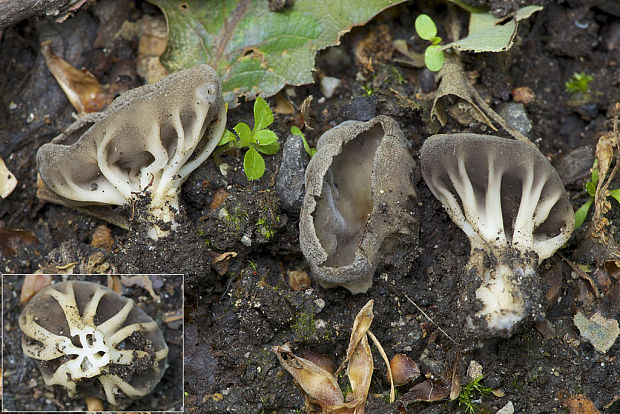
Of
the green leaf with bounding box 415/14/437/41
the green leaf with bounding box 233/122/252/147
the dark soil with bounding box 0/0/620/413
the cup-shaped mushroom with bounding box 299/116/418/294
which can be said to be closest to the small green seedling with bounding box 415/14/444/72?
the green leaf with bounding box 415/14/437/41

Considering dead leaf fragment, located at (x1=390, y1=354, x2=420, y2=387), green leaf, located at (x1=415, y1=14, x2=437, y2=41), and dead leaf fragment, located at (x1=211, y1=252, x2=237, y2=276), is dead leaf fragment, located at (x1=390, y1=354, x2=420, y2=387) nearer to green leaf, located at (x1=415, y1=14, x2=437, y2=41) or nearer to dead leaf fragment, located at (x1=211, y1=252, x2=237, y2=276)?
dead leaf fragment, located at (x1=211, y1=252, x2=237, y2=276)

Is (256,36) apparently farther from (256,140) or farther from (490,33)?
(490,33)

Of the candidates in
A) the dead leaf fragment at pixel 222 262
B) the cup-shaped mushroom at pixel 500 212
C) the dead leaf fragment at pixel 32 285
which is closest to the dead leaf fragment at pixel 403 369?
the cup-shaped mushroom at pixel 500 212

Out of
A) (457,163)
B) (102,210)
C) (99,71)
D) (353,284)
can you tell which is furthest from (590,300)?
(99,71)

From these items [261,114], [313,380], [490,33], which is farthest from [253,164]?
[490,33]

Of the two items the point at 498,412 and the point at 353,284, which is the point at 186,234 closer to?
the point at 353,284

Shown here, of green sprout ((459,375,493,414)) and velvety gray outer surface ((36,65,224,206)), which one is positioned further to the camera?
velvety gray outer surface ((36,65,224,206))
